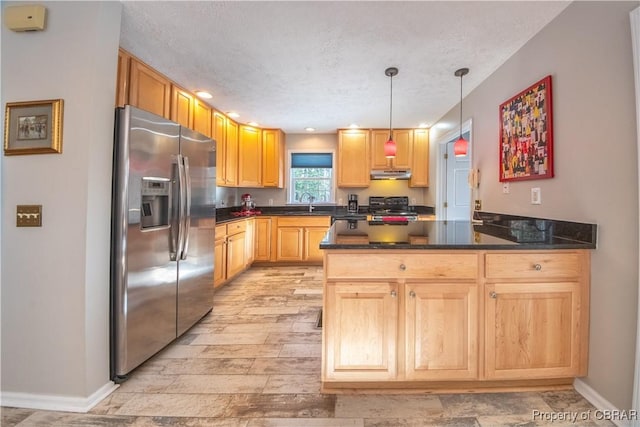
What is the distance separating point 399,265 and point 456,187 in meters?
3.26

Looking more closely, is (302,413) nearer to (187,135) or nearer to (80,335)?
(80,335)

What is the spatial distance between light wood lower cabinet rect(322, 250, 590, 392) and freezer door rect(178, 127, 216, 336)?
4.23ft

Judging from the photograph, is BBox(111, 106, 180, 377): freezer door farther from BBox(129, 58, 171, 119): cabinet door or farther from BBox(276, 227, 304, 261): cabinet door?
BBox(276, 227, 304, 261): cabinet door

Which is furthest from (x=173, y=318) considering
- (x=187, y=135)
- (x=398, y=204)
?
(x=398, y=204)

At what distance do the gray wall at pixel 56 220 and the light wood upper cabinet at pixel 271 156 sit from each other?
338cm

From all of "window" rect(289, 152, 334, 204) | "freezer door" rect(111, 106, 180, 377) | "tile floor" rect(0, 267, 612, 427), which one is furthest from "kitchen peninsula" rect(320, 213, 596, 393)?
"window" rect(289, 152, 334, 204)

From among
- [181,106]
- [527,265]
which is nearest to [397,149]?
[181,106]

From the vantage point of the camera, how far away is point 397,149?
486 cm

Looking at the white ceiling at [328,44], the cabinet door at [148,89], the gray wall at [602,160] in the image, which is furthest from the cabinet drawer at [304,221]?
the gray wall at [602,160]

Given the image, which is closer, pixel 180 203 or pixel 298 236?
pixel 180 203

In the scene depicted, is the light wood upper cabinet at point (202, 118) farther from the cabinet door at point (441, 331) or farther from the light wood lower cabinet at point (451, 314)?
the cabinet door at point (441, 331)

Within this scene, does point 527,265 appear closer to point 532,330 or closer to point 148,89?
point 532,330

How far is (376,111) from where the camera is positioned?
12.8 ft

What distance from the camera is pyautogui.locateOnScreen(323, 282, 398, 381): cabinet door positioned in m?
1.57
